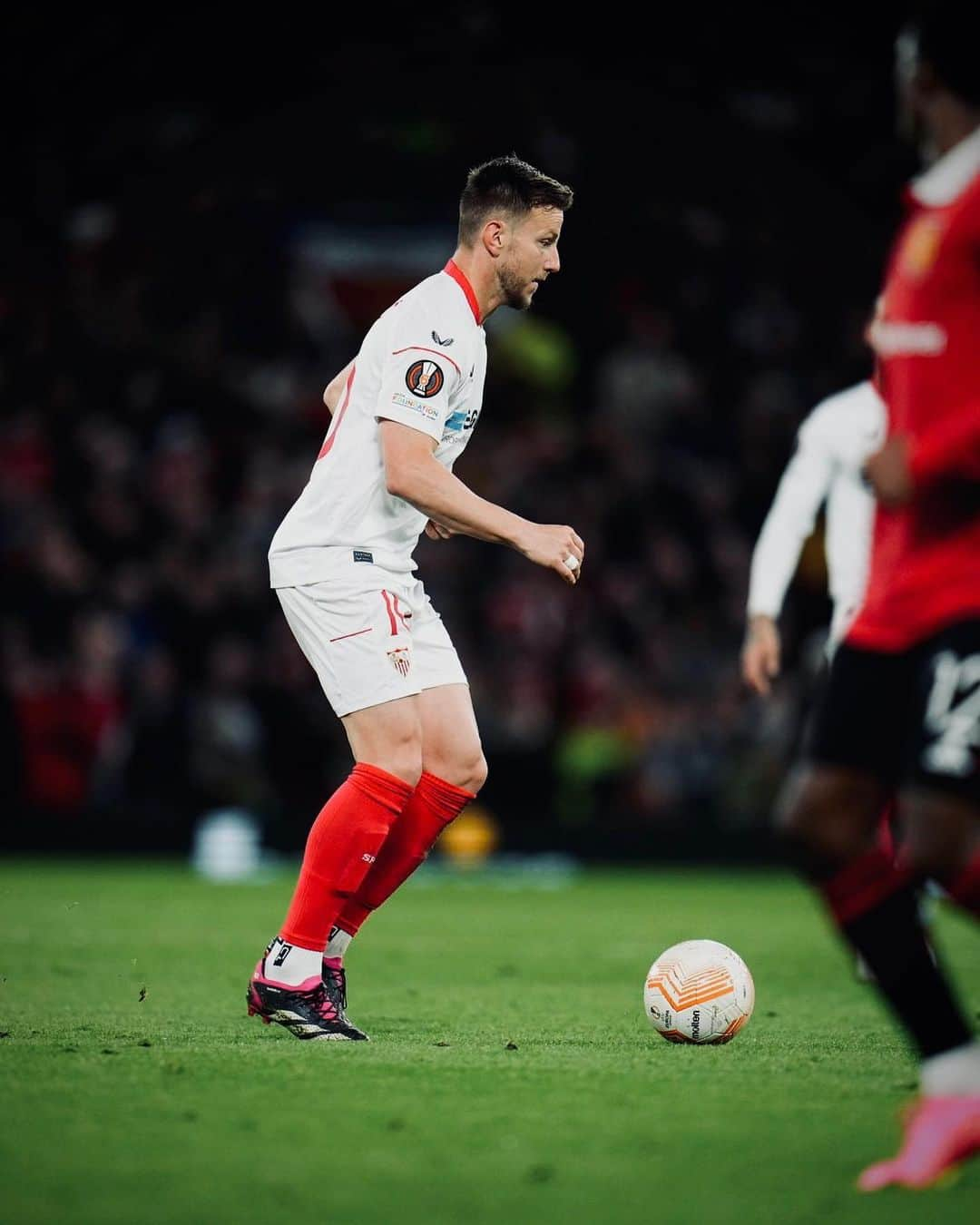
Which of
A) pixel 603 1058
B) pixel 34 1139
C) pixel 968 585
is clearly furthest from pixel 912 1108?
pixel 34 1139

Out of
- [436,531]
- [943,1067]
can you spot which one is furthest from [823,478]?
[943,1067]

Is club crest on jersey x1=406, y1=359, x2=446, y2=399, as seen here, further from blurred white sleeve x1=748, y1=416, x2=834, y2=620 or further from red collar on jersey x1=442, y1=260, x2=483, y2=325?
blurred white sleeve x1=748, y1=416, x2=834, y2=620

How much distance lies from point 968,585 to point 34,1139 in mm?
2200

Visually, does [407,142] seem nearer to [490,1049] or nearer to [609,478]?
[609,478]

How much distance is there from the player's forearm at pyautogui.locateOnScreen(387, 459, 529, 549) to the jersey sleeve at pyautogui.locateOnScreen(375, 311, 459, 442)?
14cm

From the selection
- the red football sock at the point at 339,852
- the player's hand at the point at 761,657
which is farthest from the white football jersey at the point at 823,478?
the red football sock at the point at 339,852

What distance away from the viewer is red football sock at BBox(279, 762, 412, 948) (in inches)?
217

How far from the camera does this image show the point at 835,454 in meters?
6.98

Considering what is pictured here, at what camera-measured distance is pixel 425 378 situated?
18.1ft

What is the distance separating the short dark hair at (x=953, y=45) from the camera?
3.85 meters

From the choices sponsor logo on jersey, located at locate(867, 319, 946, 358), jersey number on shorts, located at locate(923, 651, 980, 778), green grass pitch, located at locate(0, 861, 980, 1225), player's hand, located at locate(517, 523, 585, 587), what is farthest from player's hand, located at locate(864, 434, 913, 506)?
player's hand, located at locate(517, 523, 585, 587)

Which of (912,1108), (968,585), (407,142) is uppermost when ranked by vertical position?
(407,142)

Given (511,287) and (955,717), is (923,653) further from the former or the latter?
(511,287)

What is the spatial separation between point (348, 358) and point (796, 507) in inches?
487
